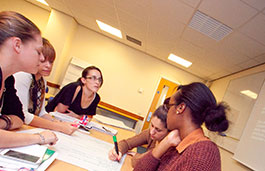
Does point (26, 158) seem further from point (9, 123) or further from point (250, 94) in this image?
point (250, 94)

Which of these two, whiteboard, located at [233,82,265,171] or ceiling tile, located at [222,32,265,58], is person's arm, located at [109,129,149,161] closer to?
whiteboard, located at [233,82,265,171]

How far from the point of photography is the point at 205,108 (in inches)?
32.4

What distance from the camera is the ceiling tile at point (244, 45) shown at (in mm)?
2525

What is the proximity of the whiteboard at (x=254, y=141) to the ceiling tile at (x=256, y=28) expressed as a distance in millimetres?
833

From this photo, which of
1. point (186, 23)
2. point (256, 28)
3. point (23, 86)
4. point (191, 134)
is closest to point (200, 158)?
point (191, 134)

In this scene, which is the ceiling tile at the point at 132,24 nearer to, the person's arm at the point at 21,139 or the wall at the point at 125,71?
the wall at the point at 125,71

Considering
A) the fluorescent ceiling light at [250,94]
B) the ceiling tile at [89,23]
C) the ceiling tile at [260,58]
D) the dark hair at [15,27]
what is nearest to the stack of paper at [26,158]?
the dark hair at [15,27]

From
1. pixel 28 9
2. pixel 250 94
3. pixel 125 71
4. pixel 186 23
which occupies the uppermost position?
pixel 186 23

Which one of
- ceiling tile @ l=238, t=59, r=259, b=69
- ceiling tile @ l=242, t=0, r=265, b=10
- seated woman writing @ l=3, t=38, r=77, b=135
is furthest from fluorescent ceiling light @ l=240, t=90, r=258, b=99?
seated woman writing @ l=3, t=38, r=77, b=135

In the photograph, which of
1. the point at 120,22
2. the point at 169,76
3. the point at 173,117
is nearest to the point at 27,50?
the point at 173,117

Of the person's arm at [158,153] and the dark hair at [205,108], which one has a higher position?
the dark hair at [205,108]

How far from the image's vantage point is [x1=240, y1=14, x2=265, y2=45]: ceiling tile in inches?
81.4

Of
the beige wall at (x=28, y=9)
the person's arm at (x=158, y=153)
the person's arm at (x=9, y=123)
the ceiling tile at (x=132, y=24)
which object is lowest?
the person's arm at (x=9, y=123)

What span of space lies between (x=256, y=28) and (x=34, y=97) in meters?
2.98
